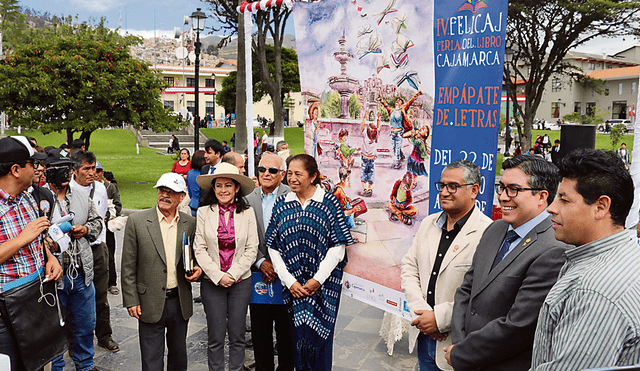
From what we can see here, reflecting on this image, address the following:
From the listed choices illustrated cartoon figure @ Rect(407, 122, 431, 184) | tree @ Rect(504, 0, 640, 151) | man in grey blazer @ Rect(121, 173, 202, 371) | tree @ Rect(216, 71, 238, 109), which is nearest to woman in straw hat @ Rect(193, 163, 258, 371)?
man in grey blazer @ Rect(121, 173, 202, 371)

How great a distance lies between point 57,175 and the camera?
400cm

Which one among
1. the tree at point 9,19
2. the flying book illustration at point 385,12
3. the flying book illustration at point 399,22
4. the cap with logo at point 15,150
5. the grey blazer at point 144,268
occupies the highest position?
the tree at point 9,19

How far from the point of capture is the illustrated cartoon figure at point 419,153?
3654 mm

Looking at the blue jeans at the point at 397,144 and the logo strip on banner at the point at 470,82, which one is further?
the blue jeans at the point at 397,144

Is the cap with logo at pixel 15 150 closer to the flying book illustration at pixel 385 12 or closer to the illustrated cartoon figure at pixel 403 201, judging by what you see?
the illustrated cartoon figure at pixel 403 201

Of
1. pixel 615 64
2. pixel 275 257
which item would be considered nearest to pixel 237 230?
pixel 275 257

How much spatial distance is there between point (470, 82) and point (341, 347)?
117 inches

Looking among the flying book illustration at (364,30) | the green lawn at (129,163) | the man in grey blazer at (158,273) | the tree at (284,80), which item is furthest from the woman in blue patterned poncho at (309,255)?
the tree at (284,80)

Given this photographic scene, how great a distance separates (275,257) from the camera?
386 centimetres

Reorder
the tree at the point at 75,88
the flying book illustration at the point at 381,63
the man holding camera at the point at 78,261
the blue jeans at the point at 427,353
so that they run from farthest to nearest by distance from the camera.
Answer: the tree at the point at 75,88 → the man holding camera at the point at 78,261 → the flying book illustration at the point at 381,63 → the blue jeans at the point at 427,353

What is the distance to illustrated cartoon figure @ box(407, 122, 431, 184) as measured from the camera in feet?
12.0

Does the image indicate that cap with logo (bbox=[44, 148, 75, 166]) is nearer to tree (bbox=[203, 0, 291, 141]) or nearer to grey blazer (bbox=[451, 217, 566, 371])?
grey blazer (bbox=[451, 217, 566, 371])

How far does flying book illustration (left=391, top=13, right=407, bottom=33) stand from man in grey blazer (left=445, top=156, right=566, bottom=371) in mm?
1572

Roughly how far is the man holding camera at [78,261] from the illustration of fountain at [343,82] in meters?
2.34
